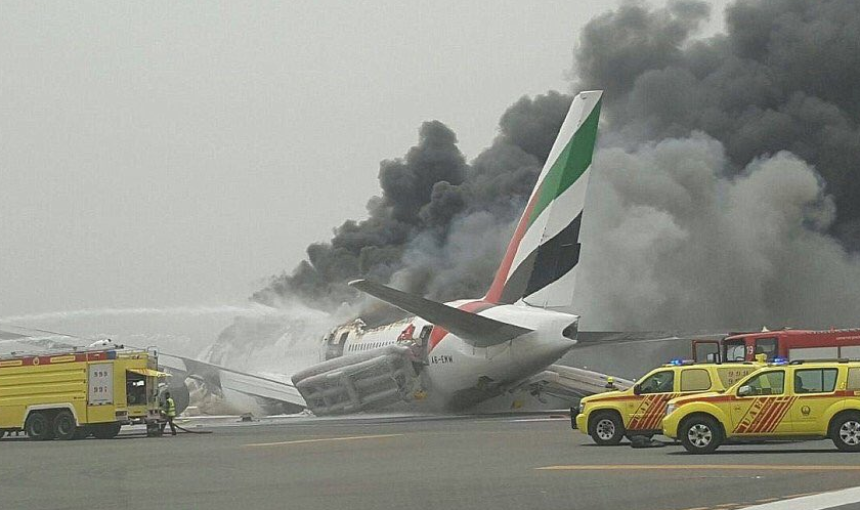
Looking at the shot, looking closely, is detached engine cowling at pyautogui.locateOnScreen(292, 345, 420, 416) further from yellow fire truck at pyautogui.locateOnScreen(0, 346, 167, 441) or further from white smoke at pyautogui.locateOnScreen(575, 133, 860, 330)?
white smoke at pyautogui.locateOnScreen(575, 133, 860, 330)

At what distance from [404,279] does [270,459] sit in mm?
39098

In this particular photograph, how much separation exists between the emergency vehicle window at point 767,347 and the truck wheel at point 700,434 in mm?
17892

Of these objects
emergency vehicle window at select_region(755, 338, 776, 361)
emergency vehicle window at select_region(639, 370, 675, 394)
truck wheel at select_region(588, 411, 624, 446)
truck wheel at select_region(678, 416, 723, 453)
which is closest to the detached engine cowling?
emergency vehicle window at select_region(755, 338, 776, 361)

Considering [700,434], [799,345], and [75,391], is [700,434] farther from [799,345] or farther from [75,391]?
[75,391]

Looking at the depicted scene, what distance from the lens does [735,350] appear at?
43750 mm

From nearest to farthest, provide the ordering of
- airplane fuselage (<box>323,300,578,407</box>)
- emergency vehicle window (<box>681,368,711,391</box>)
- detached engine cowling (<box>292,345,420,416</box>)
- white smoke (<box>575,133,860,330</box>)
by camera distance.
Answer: emergency vehicle window (<box>681,368,711,391</box>) → airplane fuselage (<box>323,300,578,407</box>) → detached engine cowling (<box>292,345,420,416</box>) → white smoke (<box>575,133,860,330</box>)

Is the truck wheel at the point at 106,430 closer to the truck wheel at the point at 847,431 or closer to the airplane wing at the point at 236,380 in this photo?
the airplane wing at the point at 236,380

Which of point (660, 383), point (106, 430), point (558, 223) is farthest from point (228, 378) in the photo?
point (660, 383)

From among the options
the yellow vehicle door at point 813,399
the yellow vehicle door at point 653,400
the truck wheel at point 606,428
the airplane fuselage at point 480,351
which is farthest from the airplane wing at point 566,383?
the yellow vehicle door at point 813,399

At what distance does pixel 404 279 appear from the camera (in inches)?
2569

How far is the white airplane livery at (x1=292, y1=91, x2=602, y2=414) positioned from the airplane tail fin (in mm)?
32

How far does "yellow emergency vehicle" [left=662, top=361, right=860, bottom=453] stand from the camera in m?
24.3

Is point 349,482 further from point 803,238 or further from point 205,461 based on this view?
point 803,238

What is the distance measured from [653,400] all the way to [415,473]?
807 cm
